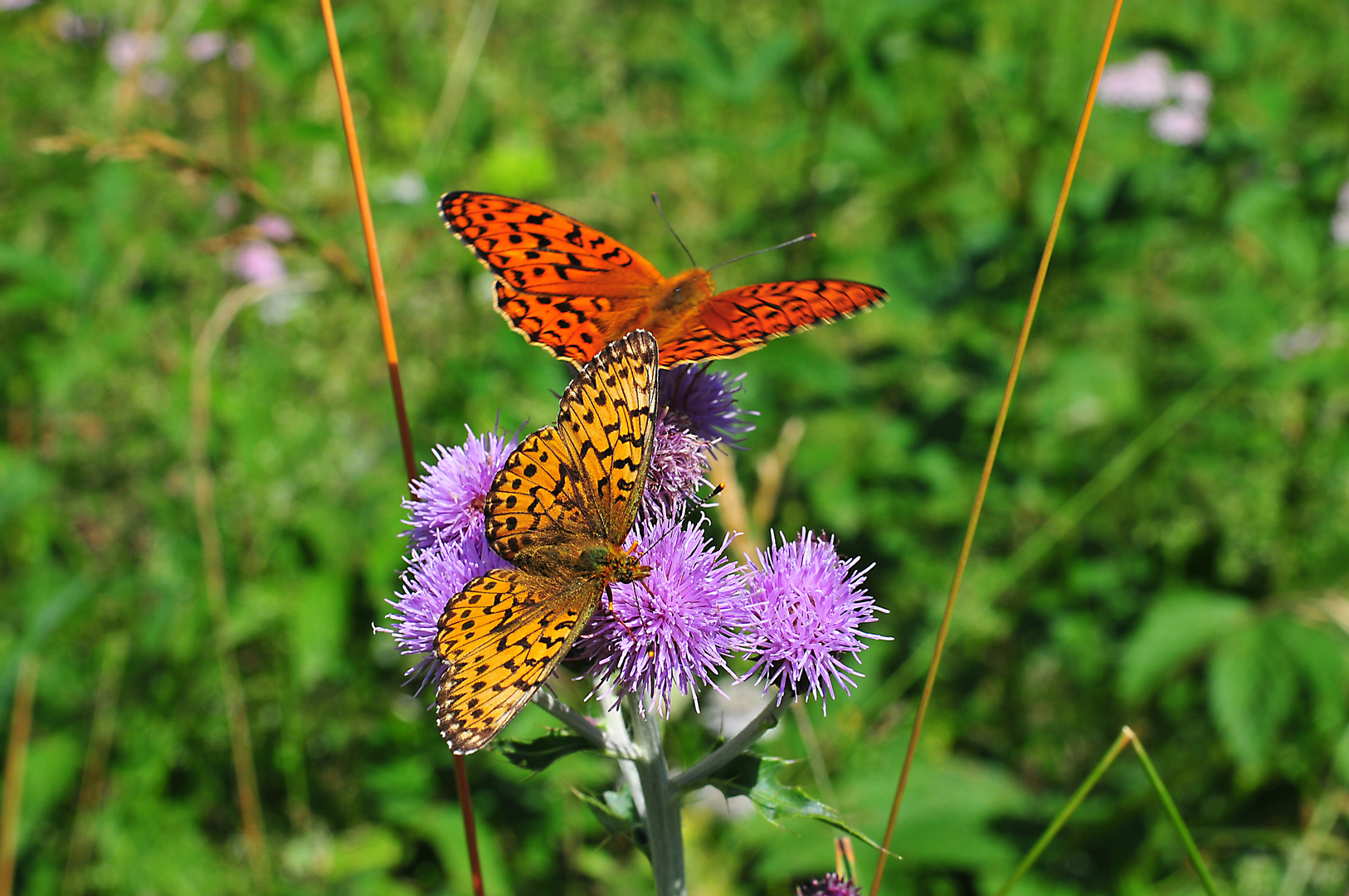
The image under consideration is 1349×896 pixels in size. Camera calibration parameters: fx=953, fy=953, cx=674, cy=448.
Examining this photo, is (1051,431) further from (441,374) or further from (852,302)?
(852,302)

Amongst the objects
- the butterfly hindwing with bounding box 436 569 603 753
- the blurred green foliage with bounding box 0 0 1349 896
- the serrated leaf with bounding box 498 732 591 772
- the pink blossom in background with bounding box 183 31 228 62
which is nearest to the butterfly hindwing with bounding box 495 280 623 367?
the butterfly hindwing with bounding box 436 569 603 753

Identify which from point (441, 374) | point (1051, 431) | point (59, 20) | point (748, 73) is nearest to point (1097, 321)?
point (1051, 431)

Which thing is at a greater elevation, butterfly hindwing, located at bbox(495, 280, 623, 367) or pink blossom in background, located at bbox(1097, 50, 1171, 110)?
pink blossom in background, located at bbox(1097, 50, 1171, 110)

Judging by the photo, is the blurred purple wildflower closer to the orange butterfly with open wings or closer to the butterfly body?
Result: the orange butterfly with open wings

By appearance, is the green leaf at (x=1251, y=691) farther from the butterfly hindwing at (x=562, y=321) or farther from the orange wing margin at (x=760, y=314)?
the butterfly hindwing at (x=562, y=321)

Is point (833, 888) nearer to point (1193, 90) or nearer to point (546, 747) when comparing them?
point (546, 747)

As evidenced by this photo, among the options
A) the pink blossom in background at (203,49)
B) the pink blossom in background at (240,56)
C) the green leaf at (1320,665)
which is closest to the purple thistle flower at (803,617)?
the green leaf at (1320,665)
